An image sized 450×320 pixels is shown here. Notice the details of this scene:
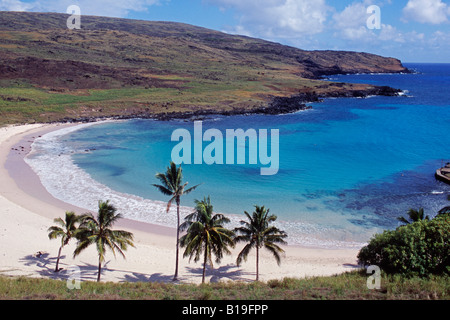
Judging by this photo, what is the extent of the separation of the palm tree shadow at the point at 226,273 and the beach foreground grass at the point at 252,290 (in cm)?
462

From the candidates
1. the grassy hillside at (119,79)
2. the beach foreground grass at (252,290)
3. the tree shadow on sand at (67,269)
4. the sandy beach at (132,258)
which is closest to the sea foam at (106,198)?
the sandy beach at (132,258)

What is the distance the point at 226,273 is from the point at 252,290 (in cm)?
716

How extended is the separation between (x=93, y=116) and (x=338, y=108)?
68655mm

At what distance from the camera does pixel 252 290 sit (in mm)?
18125

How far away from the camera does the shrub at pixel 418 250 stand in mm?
18844

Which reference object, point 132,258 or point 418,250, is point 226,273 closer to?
point 132,258

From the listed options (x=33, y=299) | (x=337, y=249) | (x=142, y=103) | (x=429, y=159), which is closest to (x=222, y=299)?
(x=33, y=299)

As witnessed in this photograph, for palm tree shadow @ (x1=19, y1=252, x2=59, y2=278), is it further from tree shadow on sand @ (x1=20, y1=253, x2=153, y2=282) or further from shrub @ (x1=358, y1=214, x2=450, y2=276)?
shrub @ (x1=358, y1=214, x2=450, y2=276)

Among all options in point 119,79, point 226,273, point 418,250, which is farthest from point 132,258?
point 119,79

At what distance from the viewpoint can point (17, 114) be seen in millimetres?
77438

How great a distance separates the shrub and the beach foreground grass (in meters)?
0.92

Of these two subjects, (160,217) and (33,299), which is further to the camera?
(160,217)
